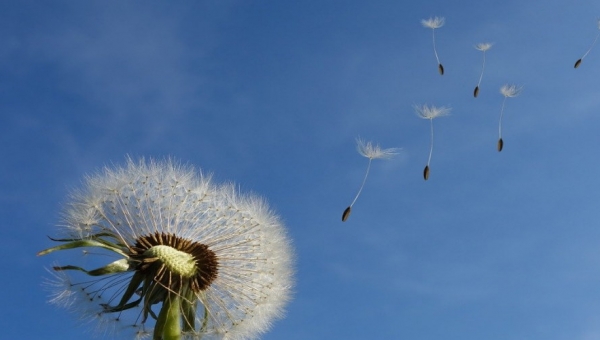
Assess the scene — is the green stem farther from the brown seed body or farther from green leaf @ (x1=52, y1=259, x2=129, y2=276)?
the brown seed body

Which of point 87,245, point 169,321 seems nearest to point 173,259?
point 169,321

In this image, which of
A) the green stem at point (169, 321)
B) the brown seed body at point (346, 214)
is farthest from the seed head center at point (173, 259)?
the brown seed body at point (346, 214)

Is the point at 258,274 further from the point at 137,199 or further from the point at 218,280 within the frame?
the point at 137,199

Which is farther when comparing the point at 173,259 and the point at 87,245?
the point at 173,259

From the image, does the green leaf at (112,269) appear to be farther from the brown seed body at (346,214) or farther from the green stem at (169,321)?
the brown seed body at (346,214)

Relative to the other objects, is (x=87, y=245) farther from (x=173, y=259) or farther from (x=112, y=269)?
(x=173, y=259)

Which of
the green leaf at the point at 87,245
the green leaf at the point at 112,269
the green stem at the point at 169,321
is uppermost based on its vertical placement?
the green leaf at the point at 87,245

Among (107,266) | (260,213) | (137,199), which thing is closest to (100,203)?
(137,199)

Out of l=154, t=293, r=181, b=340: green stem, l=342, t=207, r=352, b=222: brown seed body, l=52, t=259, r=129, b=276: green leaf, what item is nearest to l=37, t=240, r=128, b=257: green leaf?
l=52, t=259, r=129, b=276: green leaf
